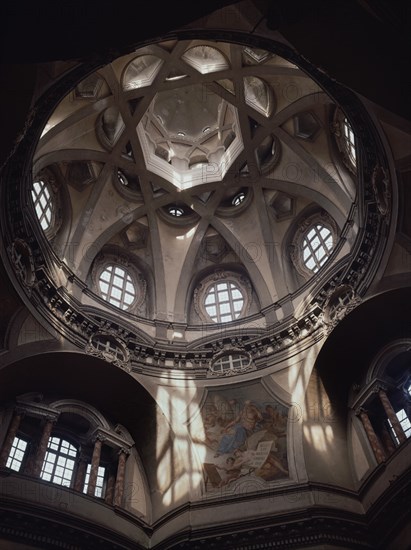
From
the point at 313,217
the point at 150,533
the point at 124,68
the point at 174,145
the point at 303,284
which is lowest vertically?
the point at 150,533

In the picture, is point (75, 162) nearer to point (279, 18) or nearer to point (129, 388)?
point (129, 388)

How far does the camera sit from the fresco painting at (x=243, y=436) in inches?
663

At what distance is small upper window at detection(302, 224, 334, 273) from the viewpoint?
2178 centimetres

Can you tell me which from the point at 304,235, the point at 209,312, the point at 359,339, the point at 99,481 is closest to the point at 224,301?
the point at 209,312

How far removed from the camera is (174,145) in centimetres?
2766

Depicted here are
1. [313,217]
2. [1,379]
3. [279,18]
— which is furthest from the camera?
[313,217]

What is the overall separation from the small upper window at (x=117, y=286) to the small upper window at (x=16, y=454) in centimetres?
679

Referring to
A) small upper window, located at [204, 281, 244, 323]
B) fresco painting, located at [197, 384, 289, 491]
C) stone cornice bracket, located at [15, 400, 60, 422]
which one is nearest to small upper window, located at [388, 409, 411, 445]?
fresco painting, located at [197, 384, 289, 491]

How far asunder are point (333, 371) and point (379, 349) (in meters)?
1.57

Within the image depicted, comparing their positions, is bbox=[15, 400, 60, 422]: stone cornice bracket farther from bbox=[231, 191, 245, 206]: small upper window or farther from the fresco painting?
bbox=[231, 191, 245, 206]: small upper window

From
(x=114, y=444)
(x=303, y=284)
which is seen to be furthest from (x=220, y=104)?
(x=114, y=444)

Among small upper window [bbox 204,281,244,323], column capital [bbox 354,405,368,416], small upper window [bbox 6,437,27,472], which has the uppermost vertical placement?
small upper window [bbox 204,281,244,323]

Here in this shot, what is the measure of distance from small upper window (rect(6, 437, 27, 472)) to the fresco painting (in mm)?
5132

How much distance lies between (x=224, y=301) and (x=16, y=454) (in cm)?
1014
